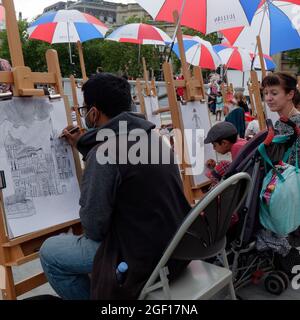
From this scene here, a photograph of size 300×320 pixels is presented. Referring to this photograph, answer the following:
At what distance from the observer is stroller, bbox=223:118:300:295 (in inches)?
102

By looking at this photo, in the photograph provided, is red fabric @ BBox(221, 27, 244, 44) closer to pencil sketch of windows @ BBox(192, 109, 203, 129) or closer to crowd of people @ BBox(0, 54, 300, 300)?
pencil sketch of windows @ BBox(192, 109, 203, 129)

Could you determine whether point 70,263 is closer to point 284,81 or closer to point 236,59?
point 284,81

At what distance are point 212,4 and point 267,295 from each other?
3000 mm

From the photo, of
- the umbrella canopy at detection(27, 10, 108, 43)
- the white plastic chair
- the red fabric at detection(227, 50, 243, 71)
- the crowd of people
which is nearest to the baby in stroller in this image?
the white plastic chair

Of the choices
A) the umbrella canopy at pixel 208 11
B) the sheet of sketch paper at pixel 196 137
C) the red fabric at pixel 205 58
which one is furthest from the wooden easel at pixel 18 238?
the red fabric at pixel 205 58

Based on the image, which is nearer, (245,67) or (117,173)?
(117,173)

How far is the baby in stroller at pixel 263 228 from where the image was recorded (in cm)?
259

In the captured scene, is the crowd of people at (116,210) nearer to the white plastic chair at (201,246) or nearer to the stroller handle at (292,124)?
the white plastic chair at (201,246)

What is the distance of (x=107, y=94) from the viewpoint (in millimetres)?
1849

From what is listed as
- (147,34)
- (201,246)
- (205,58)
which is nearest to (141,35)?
(147,34)

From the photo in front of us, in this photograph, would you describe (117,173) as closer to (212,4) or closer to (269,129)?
(269,129)

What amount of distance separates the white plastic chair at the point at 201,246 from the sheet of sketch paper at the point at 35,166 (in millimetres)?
865

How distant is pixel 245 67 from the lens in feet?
34.5
